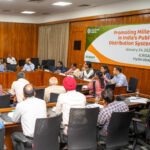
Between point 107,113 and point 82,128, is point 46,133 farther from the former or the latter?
point 107,113

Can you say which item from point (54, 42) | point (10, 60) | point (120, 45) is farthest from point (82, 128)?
point (10, 60)

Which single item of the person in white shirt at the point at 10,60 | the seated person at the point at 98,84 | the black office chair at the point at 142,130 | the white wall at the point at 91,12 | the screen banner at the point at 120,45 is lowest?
the black office chair at the point at 142,130

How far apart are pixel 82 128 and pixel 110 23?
660 cm

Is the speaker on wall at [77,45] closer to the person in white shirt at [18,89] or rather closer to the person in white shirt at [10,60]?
the person in white shirt at [10,60]

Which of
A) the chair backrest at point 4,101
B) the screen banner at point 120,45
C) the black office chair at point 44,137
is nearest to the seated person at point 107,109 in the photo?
the black office chair at point 44,137

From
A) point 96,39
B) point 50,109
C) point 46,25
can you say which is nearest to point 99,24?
point 96,39

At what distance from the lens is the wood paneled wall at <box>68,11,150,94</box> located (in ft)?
24.3

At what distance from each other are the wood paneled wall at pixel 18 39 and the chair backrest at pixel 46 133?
11.5 m

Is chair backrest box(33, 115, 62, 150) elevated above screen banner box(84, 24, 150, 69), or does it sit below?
below

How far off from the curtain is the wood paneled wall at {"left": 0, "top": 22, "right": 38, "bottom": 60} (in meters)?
0.50

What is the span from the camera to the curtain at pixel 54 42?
11.4 meters

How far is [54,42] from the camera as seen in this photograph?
12.3 metres

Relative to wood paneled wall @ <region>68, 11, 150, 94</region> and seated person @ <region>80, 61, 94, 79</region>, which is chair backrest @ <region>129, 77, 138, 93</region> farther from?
seated person @ <region>80, 61, 94, 79</region>

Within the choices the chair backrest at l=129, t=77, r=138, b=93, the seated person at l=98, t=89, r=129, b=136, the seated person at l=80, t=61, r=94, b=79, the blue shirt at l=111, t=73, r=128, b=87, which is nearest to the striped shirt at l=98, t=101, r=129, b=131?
the seated person at l=98, t=89, r=129, b=136
